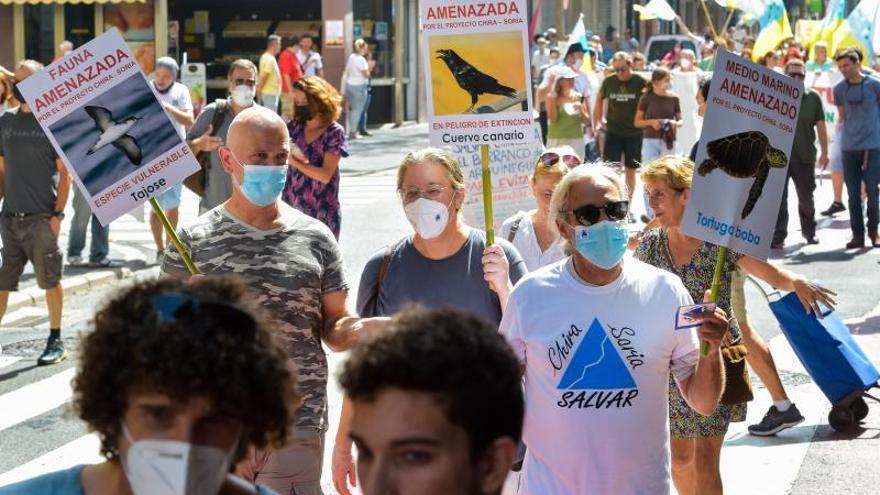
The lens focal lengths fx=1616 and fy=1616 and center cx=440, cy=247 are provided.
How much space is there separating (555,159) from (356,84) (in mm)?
24212

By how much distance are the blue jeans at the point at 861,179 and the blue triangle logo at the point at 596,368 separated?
1207 cm

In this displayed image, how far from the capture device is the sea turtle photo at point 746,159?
5277mm

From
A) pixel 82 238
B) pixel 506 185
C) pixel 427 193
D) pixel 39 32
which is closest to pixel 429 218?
pixel 427 193

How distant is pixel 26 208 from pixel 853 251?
8.56 metres

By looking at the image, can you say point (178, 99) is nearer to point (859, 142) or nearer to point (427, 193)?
point (859, 142)

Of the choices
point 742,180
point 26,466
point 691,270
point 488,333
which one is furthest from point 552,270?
point 26,466

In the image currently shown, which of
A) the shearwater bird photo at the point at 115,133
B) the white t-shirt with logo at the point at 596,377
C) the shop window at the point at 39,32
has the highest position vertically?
the shop window at the point at 39,32

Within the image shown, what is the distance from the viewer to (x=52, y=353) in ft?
35.7

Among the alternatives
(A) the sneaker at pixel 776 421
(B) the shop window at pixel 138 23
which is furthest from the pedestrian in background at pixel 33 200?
(B) the shop window at pixel 138 23

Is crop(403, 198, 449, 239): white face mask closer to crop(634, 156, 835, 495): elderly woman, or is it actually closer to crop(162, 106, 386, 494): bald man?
crop(162, 106, 386, 494): bald man

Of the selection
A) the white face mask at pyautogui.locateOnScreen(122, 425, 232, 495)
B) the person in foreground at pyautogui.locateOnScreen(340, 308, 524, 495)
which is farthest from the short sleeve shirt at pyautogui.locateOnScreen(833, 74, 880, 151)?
the white face mask at pyautogui.locateOnScreen(122, 425, 232, 495)

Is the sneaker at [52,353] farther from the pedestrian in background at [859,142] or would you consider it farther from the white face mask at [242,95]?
the pedestrian in background at [859,142]

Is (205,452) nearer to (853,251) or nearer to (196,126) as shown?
(196,126)

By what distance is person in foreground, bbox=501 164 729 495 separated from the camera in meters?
4.68
